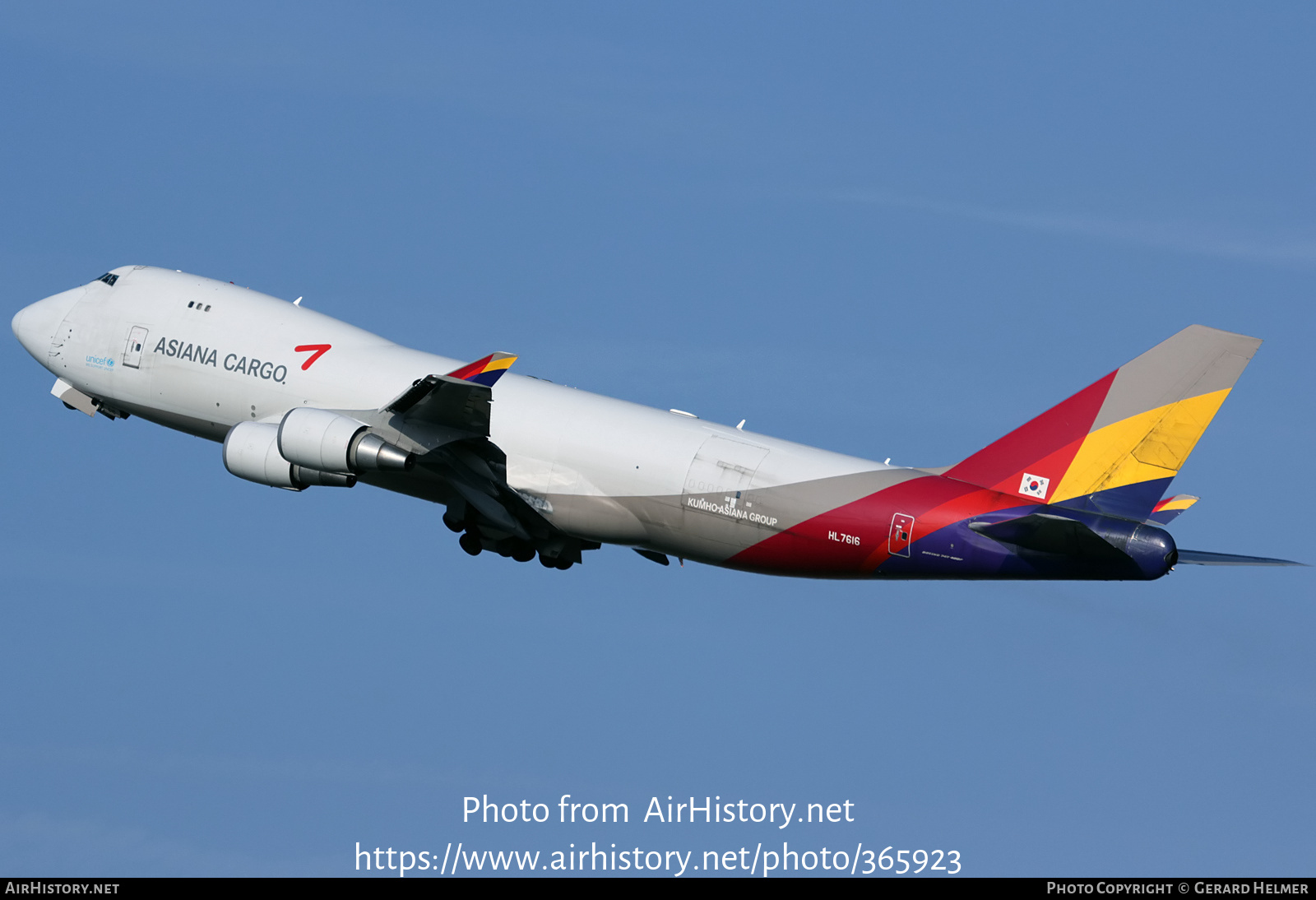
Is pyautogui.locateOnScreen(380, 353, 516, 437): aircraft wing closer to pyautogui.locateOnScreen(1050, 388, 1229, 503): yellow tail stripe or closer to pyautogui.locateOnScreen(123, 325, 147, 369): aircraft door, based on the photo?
pyautogui.locateOnScreen(123, 325, 147, 369): aircraft door

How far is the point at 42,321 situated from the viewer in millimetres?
45312

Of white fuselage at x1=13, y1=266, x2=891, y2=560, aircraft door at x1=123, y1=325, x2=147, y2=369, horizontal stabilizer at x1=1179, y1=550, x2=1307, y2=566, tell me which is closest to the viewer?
horizontal stabilizer at x1=1179, y1=550, x2=1307, y2=566

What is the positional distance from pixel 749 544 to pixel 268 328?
500 inches

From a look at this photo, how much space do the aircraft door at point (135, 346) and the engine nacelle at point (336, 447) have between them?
6.42 metres

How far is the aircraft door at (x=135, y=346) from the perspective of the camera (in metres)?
43.6

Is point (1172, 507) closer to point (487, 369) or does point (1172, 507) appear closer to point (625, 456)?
point (625, 456)

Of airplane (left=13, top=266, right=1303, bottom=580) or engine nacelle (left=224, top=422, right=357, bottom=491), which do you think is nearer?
airplane (left=13, top=266, right=1303, bottom=580)

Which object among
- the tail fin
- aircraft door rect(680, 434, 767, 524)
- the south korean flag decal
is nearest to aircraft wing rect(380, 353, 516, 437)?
aircraft door rect(680, 434, 767, 524)

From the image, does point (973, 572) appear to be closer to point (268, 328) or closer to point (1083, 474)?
point (1083, 474)

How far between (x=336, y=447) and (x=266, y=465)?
2.47 m

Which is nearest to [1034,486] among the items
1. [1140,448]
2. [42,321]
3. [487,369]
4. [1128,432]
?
[1128,432]

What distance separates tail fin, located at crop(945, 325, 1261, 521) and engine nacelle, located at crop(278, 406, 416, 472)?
40.8 ft

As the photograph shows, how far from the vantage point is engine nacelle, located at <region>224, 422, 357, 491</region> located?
132 feet

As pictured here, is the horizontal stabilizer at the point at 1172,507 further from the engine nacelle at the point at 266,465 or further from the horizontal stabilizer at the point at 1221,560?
the engine nacelle at the point at 266,465
